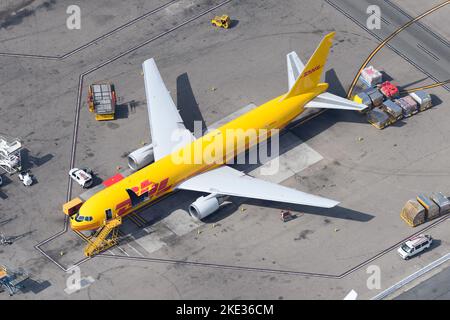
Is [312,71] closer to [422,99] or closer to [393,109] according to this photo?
[393,109]

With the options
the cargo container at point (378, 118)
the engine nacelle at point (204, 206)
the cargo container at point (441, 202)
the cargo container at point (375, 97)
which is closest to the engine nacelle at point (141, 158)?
the engine nacelle at point (204, 206)

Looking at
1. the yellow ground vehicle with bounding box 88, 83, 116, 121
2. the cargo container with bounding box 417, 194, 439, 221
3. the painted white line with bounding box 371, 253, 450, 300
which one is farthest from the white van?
the yellow ground vehicle with bounding box 88, 83, 116, 121

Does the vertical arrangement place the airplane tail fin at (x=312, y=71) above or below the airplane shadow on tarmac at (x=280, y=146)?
Result: above

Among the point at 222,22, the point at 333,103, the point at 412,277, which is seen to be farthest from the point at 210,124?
the point at 412,277

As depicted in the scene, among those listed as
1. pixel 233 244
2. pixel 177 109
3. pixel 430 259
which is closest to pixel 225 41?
pixel 177 109

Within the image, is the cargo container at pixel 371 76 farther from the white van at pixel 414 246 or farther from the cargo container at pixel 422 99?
the white van at pixel 414 246

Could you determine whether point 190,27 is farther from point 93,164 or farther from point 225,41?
point 93,164

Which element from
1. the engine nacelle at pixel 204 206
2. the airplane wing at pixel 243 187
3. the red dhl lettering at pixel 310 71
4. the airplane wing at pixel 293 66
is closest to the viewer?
the airplane wing at pixel 243 187
